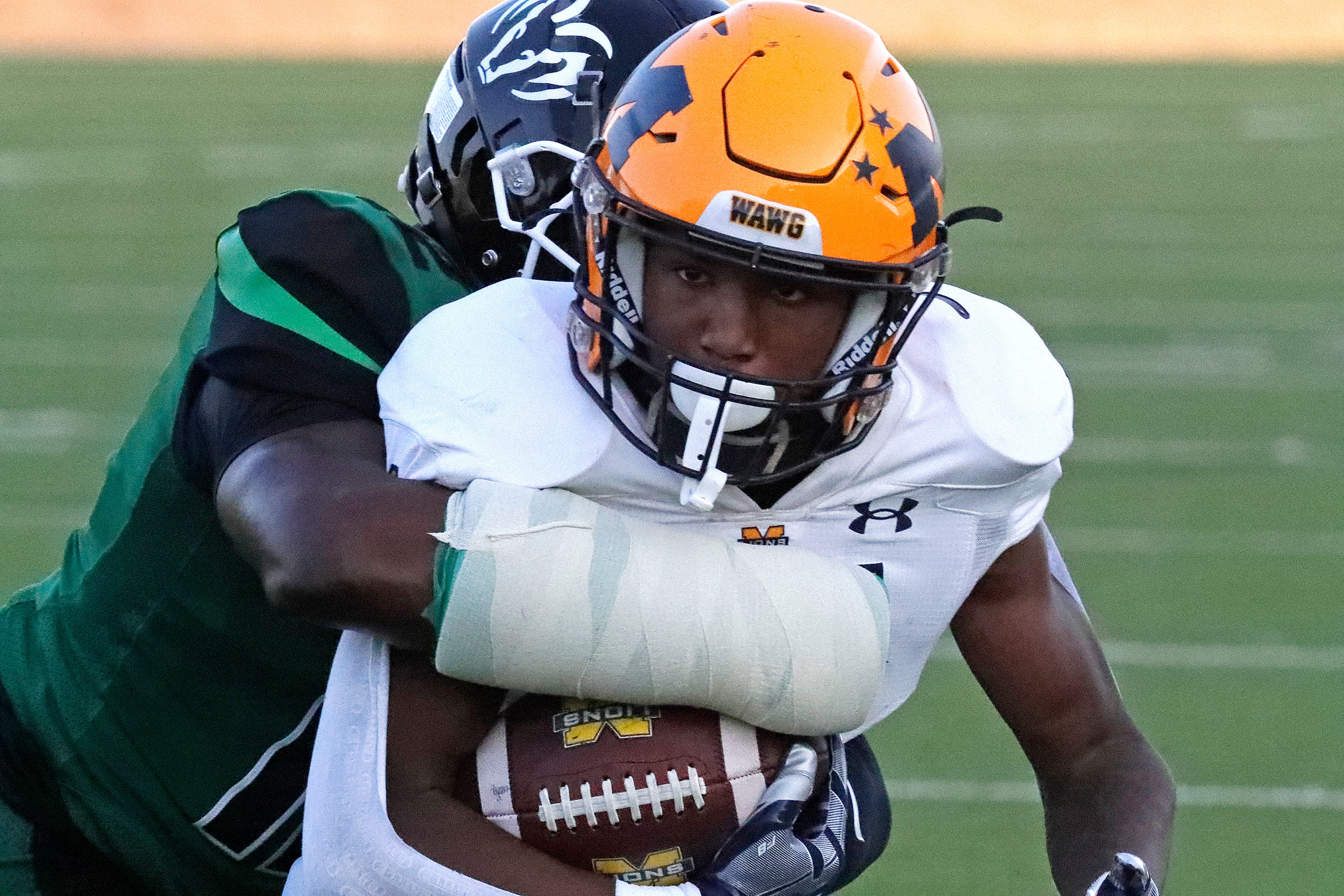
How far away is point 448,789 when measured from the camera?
199 centimetres

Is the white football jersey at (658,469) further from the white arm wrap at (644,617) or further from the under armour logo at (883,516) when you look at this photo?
the white arm wrap at (644,617)

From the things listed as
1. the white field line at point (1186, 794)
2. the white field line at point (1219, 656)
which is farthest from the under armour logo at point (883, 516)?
the white field line at point (1219, 656)

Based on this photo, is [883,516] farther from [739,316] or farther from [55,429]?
[55,429]

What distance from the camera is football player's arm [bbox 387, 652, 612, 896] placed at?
6.32 ft

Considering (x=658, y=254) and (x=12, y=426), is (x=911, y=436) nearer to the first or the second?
(x=658, y=254)

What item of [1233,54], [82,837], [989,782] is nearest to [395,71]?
[1233,54]

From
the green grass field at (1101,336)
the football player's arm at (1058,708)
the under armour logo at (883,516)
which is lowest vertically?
the green grass field at (1101,336)

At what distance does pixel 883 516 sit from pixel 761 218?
34 cm

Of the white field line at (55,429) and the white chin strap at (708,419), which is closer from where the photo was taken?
the white chin strap at (708,419)

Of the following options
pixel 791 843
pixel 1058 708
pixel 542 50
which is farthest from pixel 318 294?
pixel 1058 708

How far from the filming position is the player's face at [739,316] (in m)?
2.01

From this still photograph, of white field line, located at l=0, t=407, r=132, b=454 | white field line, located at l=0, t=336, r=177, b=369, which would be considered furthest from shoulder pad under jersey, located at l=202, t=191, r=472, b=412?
white field line, located at l=0, t=336, r=177, b=369

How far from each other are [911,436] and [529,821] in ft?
1.78

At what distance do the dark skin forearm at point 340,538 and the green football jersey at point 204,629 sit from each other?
0.18 meters
